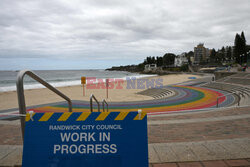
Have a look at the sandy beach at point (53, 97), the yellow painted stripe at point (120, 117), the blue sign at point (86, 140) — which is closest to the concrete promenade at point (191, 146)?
the blue sign at point (86, 140)

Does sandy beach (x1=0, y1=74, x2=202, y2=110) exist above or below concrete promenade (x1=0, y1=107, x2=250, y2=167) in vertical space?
below

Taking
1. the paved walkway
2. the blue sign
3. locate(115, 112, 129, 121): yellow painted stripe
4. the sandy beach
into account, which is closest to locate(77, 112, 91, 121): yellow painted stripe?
the blue sign

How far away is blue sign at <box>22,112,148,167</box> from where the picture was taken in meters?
2.55

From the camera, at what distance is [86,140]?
262 cm

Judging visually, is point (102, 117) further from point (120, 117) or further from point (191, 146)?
→ point (191, 146)

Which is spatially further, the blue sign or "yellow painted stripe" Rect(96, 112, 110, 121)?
"yellow painted stripe" Rect(96, 112, 110, 121)

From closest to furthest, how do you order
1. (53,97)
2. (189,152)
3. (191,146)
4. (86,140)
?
(86,140) → (189,152) → (191,146) → (53,97)

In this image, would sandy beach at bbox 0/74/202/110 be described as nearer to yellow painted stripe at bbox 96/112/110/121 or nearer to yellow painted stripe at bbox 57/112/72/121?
yellow painted stripe at bbox 57/112/72/121

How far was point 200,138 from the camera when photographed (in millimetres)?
4629

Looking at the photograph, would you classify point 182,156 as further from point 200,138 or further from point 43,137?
point 43,137

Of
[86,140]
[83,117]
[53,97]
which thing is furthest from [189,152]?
[53,97]

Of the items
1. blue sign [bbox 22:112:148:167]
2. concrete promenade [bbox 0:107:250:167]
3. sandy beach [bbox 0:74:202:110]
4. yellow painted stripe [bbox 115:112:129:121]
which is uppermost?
yellow painted stripe [bbox 115:112:129:121]

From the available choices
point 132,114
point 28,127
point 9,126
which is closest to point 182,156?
point 132,114

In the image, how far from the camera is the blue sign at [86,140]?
2555 mm
